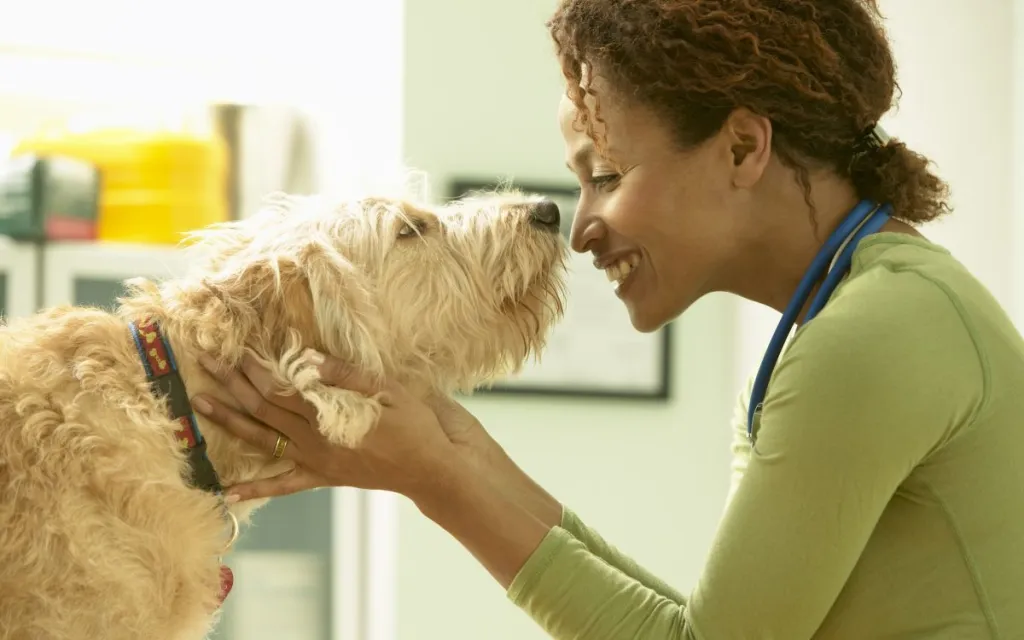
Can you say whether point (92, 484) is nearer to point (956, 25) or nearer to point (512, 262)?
point (512, 262)

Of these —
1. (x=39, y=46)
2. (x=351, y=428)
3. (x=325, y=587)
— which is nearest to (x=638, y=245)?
(x=351, y=428)

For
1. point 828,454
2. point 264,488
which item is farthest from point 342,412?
point 828,454

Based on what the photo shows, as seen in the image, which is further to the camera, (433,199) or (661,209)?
(433,199)

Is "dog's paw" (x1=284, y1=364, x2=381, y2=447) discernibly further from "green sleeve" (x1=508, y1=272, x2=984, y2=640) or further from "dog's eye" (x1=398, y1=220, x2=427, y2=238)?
"green sleeve" (x1=508, y1=272, x2=984, y2=640)

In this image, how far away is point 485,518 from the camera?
1.38 m

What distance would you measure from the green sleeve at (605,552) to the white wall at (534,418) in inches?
63.5

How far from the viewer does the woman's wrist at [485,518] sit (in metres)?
1.36

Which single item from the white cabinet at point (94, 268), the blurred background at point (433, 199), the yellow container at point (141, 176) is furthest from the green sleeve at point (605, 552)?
the yellow container at point (141, 176)

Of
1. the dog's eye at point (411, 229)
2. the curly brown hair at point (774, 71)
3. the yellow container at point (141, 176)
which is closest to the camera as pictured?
the curly brown hair at point (774, 71)

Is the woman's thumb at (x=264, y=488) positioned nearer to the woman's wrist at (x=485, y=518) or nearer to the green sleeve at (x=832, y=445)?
the woman's wrist at (x=485, y=518)

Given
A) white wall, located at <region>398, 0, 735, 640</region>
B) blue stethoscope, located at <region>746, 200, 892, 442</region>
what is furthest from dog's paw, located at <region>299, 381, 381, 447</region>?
white wall, located at <region>398, 0, 735, 640</region>

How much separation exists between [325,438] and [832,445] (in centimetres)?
57

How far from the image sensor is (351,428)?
52.9 inches

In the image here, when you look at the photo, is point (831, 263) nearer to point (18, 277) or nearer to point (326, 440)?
point (326, 440)
